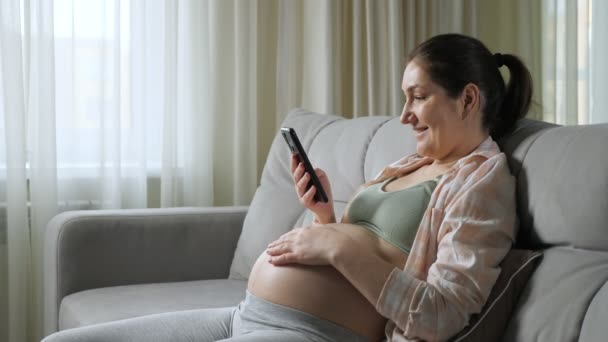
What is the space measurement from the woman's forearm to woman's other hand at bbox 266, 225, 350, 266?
0.02 m

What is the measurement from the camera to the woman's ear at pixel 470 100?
4.87 ft

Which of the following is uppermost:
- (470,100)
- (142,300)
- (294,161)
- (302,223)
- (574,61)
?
(574,61)

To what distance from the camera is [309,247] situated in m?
1.46

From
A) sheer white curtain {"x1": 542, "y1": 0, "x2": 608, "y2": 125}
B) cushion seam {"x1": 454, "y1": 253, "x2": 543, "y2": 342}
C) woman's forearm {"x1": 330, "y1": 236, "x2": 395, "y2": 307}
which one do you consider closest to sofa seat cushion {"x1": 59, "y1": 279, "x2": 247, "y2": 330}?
woman's forearm {"x1": 330, "y1": 236, "x2": 395, "y2": 307}

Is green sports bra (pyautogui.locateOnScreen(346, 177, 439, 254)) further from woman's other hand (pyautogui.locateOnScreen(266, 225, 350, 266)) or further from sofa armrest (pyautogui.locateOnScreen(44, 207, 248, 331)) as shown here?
sofa armrest (pyautogui.locateOnScreen(44, 207, 248, 331))

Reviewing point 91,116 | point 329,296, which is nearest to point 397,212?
point 329,296

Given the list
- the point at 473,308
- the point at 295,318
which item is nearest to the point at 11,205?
the point at 295,318

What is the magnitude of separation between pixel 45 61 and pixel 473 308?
1.86m

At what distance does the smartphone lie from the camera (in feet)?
5.30

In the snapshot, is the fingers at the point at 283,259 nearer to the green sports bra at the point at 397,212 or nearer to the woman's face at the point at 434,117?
the green sports bra at the point at 397,212

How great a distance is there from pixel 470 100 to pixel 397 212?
0.83ft

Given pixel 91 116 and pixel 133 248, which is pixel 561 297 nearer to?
pixel 133 248

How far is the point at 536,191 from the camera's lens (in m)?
1.37

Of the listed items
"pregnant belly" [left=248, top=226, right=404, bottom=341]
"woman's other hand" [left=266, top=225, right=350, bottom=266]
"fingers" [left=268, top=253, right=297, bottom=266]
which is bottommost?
"pregnant belly" [left=248, top=226, right=404, bottom=341]
